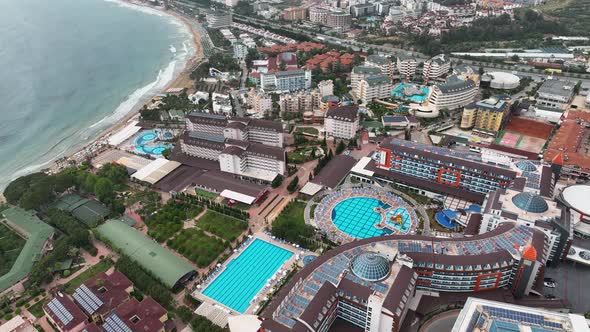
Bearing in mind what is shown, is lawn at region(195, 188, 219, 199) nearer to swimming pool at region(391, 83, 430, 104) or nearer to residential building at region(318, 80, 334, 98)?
residential building at region(318, 80, 334, 98)

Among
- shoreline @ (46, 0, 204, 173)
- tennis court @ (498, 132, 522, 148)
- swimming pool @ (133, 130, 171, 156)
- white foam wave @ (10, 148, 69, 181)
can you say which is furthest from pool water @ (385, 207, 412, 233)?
white foam wave @ (10, 148, 69, 181)

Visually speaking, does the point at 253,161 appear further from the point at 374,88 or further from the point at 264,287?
the point at 374,88

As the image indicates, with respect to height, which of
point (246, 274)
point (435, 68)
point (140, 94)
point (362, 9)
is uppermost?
point (362, 9)

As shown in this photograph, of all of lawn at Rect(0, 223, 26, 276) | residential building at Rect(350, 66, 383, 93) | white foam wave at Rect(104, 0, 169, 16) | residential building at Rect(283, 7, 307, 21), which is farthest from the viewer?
white foam wave at Rect(104, 0, 169, 16)

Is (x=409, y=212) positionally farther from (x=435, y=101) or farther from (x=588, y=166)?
(x=435, y=101)

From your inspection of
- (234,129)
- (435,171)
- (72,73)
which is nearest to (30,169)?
(234,129)
